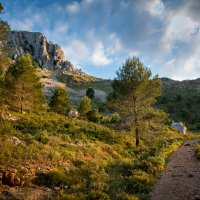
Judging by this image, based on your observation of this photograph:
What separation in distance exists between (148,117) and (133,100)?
8.34 feet

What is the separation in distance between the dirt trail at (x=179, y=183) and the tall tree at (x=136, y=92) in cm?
961

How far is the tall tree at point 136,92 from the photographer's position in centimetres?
2714

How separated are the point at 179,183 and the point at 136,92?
15274mm

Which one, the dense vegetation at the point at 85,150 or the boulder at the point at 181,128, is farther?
the boulder at the point at 181,128

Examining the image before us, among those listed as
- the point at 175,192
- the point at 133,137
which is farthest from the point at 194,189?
the point at 133,137

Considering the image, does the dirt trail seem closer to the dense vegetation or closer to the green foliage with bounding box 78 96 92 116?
the dense vegetation

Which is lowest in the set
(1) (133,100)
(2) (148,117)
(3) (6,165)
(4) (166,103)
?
(3) (6,165)

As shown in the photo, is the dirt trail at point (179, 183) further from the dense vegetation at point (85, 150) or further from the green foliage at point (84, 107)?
the green foliage at point (84, 107)

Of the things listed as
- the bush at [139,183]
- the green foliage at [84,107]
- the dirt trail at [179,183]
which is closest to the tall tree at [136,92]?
the dirt trail at [179,183]

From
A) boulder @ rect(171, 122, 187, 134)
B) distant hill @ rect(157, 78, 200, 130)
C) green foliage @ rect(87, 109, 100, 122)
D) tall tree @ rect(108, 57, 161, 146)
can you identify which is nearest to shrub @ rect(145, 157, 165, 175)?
tall tree @ rect(108, 57, 161, 146)

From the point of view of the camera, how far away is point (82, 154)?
57.7 feet

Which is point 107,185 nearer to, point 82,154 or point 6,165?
point 6,165

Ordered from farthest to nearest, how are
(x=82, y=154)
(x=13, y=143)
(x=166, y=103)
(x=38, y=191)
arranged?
(x=166, y=103) < (x=82, y=154) < (x=13, y=143) < (x=38, y=191)

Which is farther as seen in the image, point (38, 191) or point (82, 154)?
point (82, 154)
